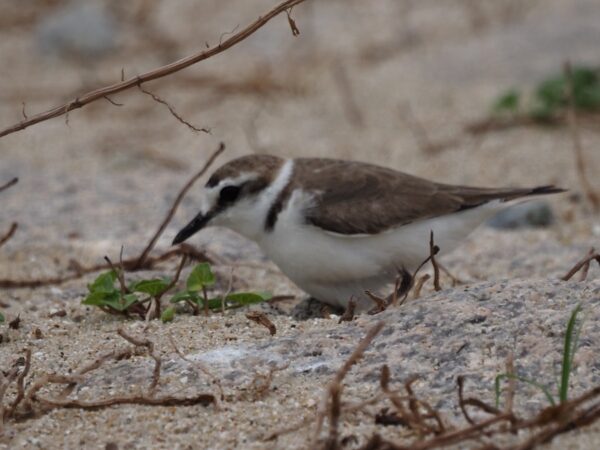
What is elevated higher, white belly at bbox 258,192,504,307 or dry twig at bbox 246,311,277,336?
white belly at bbox 258,192,504,307

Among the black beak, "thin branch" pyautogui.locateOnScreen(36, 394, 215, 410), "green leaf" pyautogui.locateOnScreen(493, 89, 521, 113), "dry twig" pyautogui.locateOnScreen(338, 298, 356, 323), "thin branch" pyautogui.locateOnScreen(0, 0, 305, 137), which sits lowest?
"thin branch" pyautogui.locateOnScreen(36, 394, 215, 410)

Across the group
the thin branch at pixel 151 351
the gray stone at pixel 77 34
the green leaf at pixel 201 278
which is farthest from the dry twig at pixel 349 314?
the gray stone at pixel 77 34

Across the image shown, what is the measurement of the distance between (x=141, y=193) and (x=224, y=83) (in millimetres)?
2581

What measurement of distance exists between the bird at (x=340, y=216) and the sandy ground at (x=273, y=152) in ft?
0.75

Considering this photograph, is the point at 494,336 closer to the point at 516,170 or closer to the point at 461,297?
the point at 461,297

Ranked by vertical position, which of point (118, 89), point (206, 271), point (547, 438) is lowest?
point (547, 438)

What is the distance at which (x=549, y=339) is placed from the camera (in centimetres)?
304

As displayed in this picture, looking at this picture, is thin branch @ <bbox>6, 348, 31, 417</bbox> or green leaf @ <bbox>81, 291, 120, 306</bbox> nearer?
thin branch @ <bbox>6, 348, 31, 417</bbox>

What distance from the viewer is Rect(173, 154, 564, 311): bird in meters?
4.16

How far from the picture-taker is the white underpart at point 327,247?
4.13 meters

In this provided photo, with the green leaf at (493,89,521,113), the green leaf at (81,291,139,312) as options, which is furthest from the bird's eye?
the green leaf at (493,89,521,113)

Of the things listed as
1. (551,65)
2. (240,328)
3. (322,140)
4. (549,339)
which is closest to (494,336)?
(549,339)

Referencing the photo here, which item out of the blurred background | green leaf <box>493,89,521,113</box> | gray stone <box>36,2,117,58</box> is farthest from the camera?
gray stone <box>36,2,117,58</box>

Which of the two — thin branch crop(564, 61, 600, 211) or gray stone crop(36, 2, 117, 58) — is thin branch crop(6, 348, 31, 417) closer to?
thin branch crop(564, 61, 600, 211)
